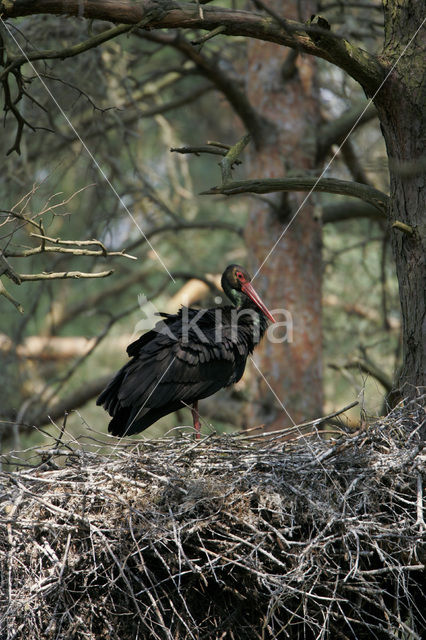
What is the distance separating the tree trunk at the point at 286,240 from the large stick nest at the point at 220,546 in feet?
10.3

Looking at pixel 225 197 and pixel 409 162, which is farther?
pixel 225 197

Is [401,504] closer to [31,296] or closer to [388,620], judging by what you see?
[388,620]

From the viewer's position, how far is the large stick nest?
3.71 meters

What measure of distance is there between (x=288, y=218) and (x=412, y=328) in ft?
10.4

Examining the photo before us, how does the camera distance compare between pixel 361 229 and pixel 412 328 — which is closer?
pixel 412 328

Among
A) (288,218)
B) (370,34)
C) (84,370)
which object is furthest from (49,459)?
(84,370)

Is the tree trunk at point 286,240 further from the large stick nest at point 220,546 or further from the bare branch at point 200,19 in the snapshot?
the large stick nest at point 220,546

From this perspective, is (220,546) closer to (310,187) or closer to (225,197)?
(310,187)

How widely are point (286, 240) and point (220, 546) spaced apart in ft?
13.5

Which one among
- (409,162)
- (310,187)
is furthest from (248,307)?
(409,162)

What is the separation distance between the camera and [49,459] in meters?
4.18

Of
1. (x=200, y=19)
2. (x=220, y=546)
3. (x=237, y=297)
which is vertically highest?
(x=200, y=19)

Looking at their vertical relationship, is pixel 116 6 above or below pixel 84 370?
above

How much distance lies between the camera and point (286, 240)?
7.47m
